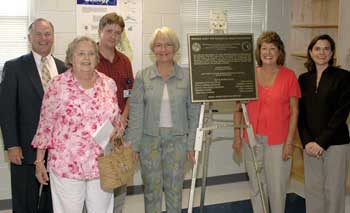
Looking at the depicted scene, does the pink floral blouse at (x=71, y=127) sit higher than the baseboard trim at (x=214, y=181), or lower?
higher

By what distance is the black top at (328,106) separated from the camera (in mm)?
→ 3059

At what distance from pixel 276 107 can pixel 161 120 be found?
861 mm

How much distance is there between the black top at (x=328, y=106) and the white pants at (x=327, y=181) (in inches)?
4.3

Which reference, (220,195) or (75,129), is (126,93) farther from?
(220,195)

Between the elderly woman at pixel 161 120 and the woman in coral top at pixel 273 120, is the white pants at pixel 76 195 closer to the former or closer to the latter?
the elderly woman at pixel 161 120

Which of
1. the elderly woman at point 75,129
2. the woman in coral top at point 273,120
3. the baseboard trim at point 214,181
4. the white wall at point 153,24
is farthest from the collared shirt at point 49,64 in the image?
the baseboard trim at point 214,181

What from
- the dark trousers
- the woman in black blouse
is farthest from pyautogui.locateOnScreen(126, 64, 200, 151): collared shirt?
the woman in black blouse

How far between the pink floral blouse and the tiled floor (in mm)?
1607

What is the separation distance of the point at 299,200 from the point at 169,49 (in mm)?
2253

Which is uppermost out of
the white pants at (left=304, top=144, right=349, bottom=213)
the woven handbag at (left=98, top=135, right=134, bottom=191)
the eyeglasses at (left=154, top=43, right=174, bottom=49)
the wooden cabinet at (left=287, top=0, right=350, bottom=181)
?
the wooden cabinet at (left=287, top=0, right=350, bottom=181)

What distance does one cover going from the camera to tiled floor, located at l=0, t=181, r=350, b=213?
4.06m

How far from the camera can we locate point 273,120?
309 centimetres

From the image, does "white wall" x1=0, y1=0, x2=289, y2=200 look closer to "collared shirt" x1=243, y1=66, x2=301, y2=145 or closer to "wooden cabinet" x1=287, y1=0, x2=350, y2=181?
"wooden cabinet" x1=287, y1=0, x2=350, y2=181

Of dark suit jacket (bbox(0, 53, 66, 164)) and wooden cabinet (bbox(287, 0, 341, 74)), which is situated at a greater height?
wooden cabinet (bbox(287, 0, 341, 74))
